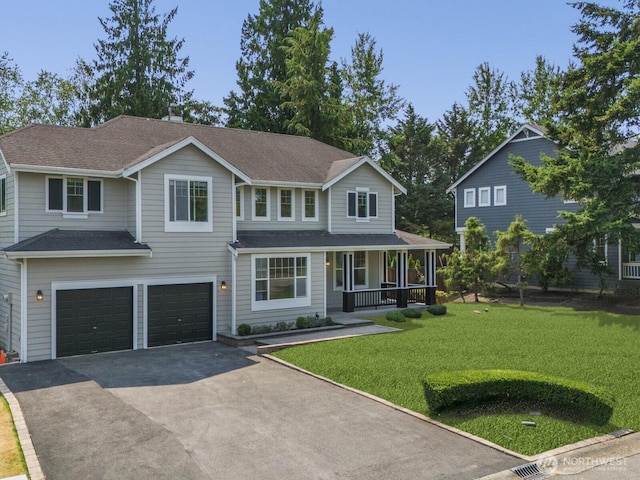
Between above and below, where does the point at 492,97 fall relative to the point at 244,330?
above

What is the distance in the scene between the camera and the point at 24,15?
23406 millimetres

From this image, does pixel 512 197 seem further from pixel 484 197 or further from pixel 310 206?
pixel 310 206

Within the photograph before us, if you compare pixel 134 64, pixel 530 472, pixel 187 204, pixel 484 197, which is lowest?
pixel 530 472

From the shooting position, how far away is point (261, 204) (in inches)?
823

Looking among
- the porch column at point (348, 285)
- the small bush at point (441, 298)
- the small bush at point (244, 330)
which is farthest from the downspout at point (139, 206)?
the small bush at point (441, 298)

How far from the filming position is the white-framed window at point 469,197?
32.3m

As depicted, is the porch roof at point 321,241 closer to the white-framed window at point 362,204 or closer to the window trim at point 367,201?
the window trim at point 367,201

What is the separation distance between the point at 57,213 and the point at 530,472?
47.4ft

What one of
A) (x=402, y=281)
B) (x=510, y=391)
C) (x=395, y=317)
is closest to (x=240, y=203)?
(x=395, y=317)

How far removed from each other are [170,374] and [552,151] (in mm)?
23276

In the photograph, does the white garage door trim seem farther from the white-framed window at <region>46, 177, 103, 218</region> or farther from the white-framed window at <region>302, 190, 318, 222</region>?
the white-framed window at <region>302, 190, 318, 222</region>

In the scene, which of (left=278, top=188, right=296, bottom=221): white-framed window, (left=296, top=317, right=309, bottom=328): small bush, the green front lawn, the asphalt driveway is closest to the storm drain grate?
the asphalt driveway

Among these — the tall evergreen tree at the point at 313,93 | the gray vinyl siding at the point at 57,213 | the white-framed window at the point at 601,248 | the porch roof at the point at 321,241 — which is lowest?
the white-framed window at the point at 601,248

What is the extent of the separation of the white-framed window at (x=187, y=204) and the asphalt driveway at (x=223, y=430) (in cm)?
519
